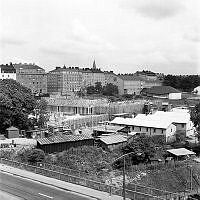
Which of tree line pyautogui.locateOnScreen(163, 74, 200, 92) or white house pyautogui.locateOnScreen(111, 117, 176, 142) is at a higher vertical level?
Answer: tree line pyautogui.locateOnScreen(163, 74, 200, 92)

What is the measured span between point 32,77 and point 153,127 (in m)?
102

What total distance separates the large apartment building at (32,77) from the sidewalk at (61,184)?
4510 inches

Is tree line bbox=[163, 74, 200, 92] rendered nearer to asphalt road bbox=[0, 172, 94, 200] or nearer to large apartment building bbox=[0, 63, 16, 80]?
large apartment building bbox=[0, 63, 16, 80]

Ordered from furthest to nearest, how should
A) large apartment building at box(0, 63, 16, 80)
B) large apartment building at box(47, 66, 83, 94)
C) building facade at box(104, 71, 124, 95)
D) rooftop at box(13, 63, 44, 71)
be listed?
building facade at box(104, 71, 124, 95)
large apartment building at box(47, 66, 83, 94)
rooftop at box(13, 63, 44, 71)
large apartment building at box(0, 63, 16, 80)

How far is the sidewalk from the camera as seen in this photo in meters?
26.6

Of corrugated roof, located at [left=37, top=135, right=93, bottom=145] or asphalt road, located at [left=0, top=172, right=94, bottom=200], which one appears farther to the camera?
corrugated roof, located at [left=37, top=135, right=93, bottom=145]

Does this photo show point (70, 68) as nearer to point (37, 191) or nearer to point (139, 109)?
point (139, 109)

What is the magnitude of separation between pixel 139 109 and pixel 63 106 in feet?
58.0

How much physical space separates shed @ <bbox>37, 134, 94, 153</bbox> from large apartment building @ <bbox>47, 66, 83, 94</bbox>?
112 m

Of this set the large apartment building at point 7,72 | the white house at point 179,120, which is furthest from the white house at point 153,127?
the large apartment building at point 7,72

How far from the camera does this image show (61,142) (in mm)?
45156

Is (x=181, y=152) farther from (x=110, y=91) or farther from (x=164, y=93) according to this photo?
(x=110, y=91)

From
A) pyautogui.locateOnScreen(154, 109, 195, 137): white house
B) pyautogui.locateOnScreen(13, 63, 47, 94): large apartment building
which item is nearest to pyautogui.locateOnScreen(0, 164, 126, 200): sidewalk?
pyautogui.locateOnScreen(154, 109, 195, 137): white house

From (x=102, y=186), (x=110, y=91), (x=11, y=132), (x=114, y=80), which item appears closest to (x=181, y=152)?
(x=102, y=186)
